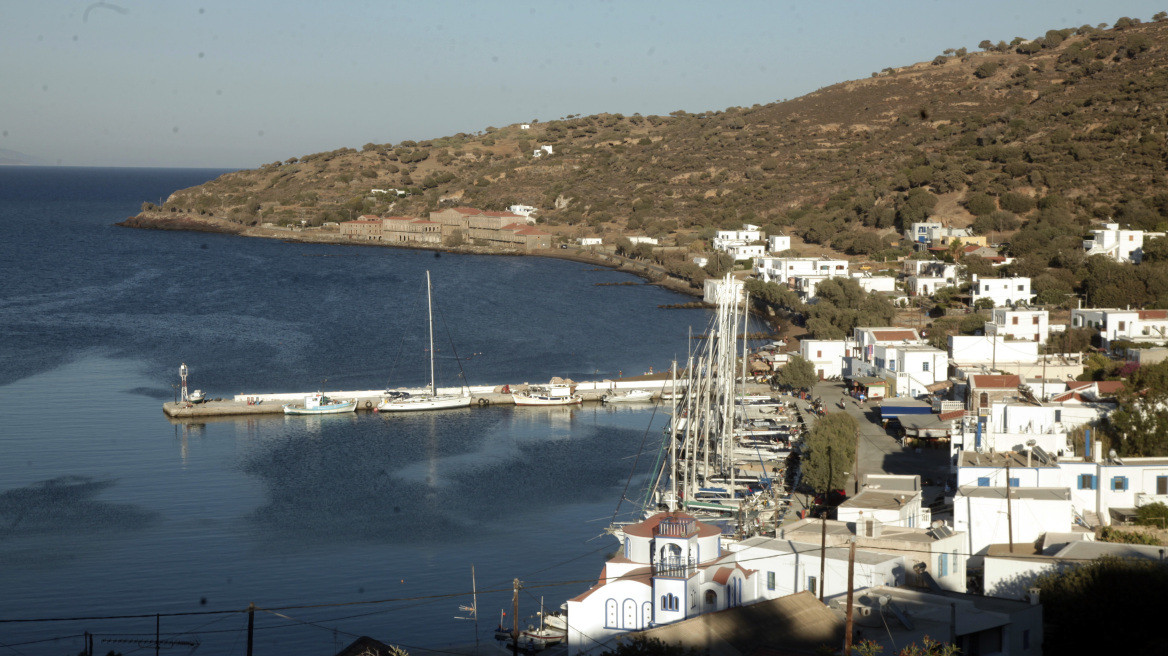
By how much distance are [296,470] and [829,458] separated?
1011 centimetres

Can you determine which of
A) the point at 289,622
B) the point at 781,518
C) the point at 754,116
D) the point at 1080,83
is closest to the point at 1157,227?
the point at 1080,83

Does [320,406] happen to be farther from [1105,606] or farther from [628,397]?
[1105,606]

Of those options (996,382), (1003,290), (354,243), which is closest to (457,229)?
(354,243)

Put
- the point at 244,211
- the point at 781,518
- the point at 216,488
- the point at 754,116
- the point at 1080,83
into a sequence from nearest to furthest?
the point at 781,518
the point at 216,488
the point at 1080,83
the point at 754,116
the point at 244,211

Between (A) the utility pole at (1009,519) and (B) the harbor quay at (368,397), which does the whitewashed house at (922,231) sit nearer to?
(B) the harbor quay at (368,397)

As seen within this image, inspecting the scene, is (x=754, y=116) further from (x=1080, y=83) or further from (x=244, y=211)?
(x=244, y=211)

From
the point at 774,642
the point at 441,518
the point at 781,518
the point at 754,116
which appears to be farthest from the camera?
the point at 754,116

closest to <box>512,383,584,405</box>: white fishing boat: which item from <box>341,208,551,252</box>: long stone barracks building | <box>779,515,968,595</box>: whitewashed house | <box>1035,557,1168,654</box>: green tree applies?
<box>779,515,968,595</box>: whitewashed house

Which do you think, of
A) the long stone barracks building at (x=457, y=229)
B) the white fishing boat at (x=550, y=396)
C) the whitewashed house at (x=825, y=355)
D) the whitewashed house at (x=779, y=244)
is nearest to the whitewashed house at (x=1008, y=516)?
the whitewashed house at (x=825, y=355)

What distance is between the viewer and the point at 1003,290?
36062 mm

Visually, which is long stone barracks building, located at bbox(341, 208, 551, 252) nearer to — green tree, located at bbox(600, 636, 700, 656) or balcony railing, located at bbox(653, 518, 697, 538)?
balcony railing, located at bbox(653, 518, 697, 538)

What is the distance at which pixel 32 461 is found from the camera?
78.1 feet

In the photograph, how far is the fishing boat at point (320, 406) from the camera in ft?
92.5

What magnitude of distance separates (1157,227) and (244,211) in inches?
2757
